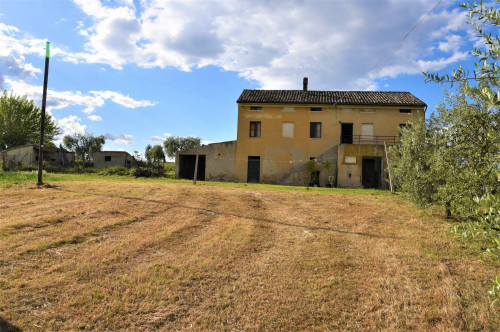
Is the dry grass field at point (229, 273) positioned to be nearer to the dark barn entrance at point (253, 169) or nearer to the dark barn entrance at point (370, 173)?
the dark barn entrance at point (370, 173)

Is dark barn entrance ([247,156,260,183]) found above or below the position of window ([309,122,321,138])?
below

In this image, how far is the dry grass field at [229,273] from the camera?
12.9ft

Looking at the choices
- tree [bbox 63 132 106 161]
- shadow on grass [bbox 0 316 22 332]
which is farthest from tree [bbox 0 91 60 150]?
shadow on grass [bbox 0 316 22 332]

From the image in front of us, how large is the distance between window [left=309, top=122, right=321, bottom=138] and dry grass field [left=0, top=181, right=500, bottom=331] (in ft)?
58.2

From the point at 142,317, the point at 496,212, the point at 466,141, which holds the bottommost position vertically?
the point at 142,317

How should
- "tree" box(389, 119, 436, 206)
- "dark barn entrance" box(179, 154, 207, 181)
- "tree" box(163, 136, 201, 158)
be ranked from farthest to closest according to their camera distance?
"tree" box(163, 136, 201, 158) → "dark barn entrance" box(179, 154, 207, 181) → "tree" box(389, 119, 436, 206)

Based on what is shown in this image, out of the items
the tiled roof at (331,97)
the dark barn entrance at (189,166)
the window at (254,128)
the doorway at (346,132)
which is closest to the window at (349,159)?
the doorway at (346,132)

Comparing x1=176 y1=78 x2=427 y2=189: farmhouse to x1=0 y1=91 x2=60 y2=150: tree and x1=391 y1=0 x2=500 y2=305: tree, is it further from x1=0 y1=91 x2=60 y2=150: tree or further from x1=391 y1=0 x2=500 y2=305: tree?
x1=0 y1=91 x2=60 y2=150: tree

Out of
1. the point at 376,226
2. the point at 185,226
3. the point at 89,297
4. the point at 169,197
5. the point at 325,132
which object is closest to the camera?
the point at 89,297

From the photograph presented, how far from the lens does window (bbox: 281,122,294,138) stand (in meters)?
26.5

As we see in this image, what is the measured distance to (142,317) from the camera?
3844 mm

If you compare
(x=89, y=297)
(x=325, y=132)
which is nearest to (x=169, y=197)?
(x=89, y=297)

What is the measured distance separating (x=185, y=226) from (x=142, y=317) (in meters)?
3.86

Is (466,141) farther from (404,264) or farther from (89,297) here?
(89,297)
